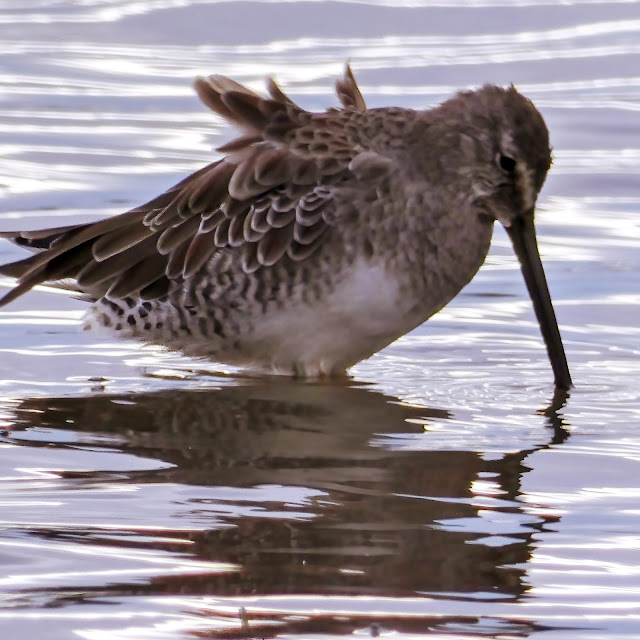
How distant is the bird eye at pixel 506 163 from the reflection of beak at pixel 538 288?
235 millimetres

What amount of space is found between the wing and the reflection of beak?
2.29ft

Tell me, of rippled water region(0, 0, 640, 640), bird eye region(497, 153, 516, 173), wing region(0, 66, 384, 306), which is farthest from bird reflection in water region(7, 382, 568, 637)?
bird eye region(497, 153, 516, 173)

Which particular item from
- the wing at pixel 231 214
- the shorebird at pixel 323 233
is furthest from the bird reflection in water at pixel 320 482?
the wing at pixel 231 214

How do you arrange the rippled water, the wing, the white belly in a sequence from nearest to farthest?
the rippled water
the white belly
the wing

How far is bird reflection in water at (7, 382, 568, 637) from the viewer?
399 centimetres

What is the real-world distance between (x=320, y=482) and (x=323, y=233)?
1290mm

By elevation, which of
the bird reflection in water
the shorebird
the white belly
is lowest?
the bird reflection in water

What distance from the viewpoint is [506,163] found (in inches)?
237

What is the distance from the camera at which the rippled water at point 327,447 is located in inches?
152

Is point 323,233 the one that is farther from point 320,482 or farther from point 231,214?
point 320,482

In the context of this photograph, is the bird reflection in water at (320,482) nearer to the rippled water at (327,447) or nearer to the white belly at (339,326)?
the rippled water at (327,447)

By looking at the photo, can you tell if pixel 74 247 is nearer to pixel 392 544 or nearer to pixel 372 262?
pixel 372 262

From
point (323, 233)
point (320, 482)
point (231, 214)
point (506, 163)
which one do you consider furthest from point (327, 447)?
point (506, 163)

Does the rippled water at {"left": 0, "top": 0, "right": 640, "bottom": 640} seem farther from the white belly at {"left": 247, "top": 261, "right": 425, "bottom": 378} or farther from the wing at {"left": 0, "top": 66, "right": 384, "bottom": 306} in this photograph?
the wing at {"left": 0, "top": 66, "right": 384, "bottom": 306}
